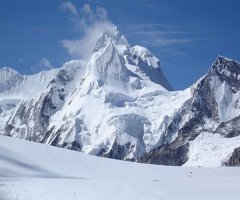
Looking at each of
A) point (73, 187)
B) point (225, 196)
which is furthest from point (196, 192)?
point (73, 187)

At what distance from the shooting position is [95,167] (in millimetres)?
62906

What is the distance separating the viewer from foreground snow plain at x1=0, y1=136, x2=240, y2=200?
34.9 m

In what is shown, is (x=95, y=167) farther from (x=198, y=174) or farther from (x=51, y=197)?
(x=51, y=197)

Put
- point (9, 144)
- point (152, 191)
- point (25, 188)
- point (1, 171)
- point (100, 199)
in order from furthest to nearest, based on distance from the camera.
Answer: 1. point (9, 144)
2. point (1, 171)
3. point (25, 188)
4. point (152, 191)
5. point (100, 199)

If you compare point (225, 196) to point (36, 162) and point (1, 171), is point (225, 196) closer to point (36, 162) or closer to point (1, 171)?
point (1, 171)

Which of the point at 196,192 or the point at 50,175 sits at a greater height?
the point at 50,175

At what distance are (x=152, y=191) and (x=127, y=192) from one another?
1.73 m

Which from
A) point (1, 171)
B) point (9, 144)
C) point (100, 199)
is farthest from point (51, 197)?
point (9, 144)

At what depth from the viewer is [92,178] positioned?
54875 mm

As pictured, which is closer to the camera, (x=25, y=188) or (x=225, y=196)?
(x=225, y=196)

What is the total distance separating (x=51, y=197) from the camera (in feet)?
111

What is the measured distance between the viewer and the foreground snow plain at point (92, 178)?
1375 inches

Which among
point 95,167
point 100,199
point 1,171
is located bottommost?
point 100,199

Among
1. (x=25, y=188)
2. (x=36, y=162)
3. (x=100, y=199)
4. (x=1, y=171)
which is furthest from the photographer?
(x=36, y=162)
